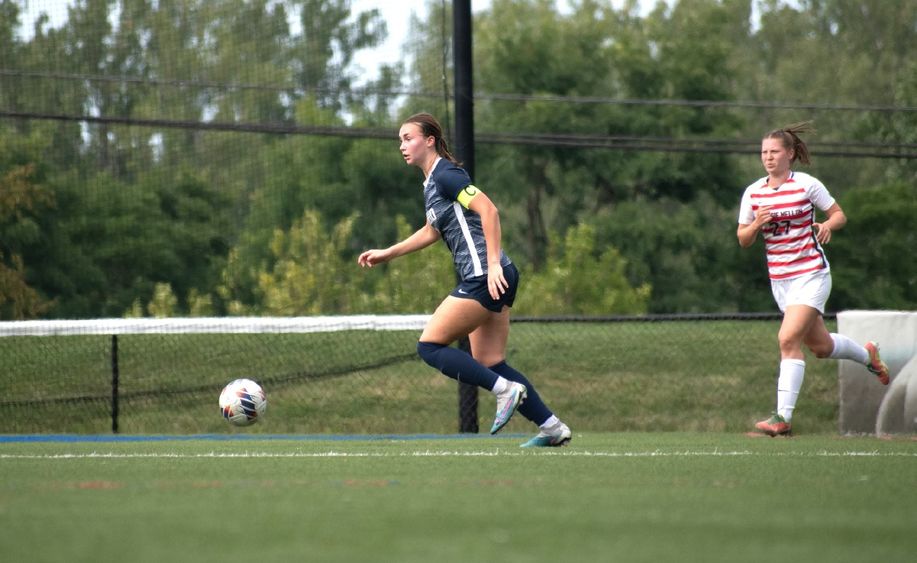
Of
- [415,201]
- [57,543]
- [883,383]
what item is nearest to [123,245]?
[415,201]

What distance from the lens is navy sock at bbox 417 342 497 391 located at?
702cm

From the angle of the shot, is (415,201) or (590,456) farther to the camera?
(415,201)

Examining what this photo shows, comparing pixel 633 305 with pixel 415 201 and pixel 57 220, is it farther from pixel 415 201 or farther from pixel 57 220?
pixel 57 220

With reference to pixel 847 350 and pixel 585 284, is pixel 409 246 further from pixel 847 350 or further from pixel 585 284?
pixel 585 284

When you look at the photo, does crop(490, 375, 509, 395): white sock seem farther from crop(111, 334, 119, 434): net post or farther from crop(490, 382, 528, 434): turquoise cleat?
crop(111, 334, 119, 434): net post

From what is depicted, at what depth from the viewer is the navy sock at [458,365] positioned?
276 inches

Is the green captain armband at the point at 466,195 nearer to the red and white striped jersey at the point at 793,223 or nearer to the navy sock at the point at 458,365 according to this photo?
the navy sock at the point at 458,365

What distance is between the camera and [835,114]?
158 ft

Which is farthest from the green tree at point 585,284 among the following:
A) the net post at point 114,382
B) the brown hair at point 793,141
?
the brown hair at point 793,141

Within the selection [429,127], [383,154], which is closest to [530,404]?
[429,127]

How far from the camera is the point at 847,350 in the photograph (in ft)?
29.2

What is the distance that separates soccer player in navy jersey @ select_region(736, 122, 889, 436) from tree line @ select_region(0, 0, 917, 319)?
422 centimetres

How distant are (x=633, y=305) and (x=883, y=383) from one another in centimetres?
2354

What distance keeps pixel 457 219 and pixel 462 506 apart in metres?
3.01
